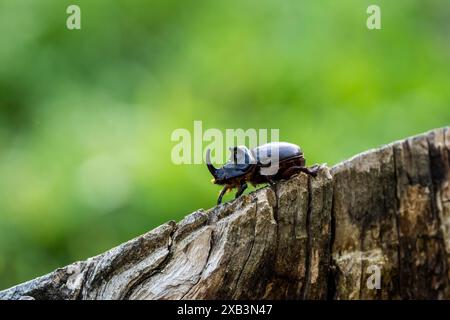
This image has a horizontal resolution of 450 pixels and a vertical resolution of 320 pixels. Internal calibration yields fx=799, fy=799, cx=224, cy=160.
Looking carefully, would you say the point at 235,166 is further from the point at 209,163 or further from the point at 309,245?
the point at 309,245

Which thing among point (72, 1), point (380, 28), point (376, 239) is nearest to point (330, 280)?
point (376, 239)

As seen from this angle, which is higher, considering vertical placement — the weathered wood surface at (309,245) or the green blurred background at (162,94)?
the green blurred background at (162,94)

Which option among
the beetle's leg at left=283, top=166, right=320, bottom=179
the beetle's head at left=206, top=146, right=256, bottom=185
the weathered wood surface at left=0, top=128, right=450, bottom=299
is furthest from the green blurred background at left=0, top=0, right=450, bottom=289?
the weathered wood surface at left=0, top=128, right=450, bottom=299

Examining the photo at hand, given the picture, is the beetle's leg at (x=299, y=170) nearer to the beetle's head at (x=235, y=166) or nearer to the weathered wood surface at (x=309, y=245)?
the weathered wood surface at (x=309, y=245)

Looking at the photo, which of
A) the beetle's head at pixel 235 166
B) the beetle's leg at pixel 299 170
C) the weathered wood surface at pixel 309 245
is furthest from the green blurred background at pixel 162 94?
the weathered wood surface at pixel 309 245

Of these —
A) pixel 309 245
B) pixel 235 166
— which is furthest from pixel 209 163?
pixel 309 245

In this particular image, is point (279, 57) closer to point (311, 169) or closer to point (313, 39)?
point (313, 39)
